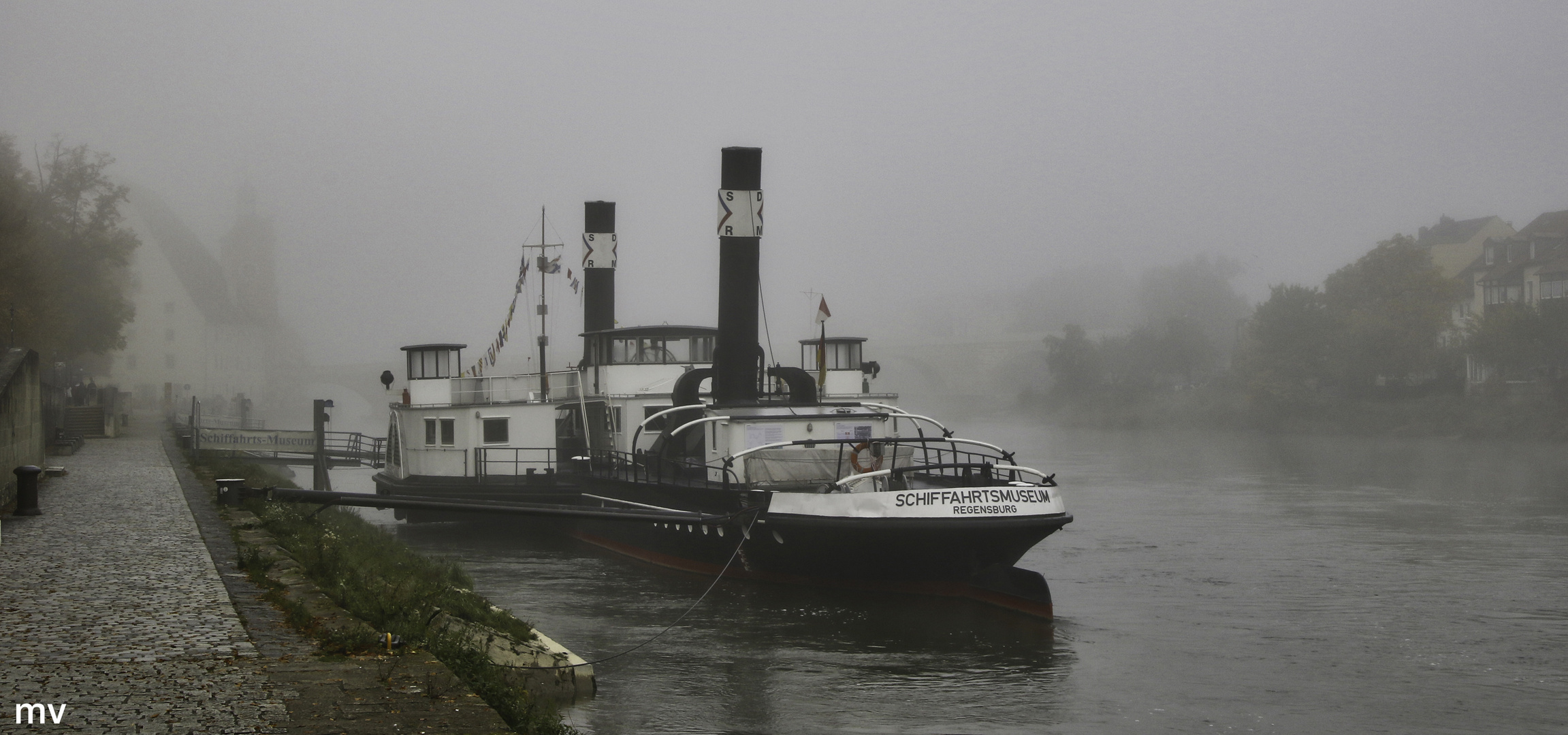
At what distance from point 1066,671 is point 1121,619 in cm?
340

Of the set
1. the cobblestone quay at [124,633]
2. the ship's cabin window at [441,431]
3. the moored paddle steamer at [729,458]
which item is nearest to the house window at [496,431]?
the moored paddle steamer at [729,458]

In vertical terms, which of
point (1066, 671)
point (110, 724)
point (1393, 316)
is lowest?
point (1066, 671)

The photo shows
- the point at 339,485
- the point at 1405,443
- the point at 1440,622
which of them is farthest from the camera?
the point at 1405,443

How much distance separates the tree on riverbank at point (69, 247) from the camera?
42.7 metres

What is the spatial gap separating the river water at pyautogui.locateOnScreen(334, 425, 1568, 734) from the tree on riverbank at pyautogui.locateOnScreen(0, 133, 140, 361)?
2078 cm

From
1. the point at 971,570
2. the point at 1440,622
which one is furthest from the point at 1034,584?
the point at 1440,622

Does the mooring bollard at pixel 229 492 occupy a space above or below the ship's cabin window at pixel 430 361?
below

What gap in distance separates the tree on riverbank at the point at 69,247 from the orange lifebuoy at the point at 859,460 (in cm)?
3244

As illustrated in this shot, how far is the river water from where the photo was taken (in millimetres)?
13172

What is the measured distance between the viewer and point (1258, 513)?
31.2m

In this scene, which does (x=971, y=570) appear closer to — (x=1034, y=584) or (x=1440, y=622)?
(x=1034, y=584)

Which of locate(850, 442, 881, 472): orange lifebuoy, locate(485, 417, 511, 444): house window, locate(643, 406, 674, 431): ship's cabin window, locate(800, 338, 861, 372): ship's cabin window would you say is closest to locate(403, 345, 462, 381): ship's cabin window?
locate(485, 417, 511, 444): house window

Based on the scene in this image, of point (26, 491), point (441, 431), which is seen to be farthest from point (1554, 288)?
point (26, 491)

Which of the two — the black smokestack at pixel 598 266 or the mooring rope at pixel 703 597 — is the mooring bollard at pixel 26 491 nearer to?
the mooring rope at pixel 703 597
